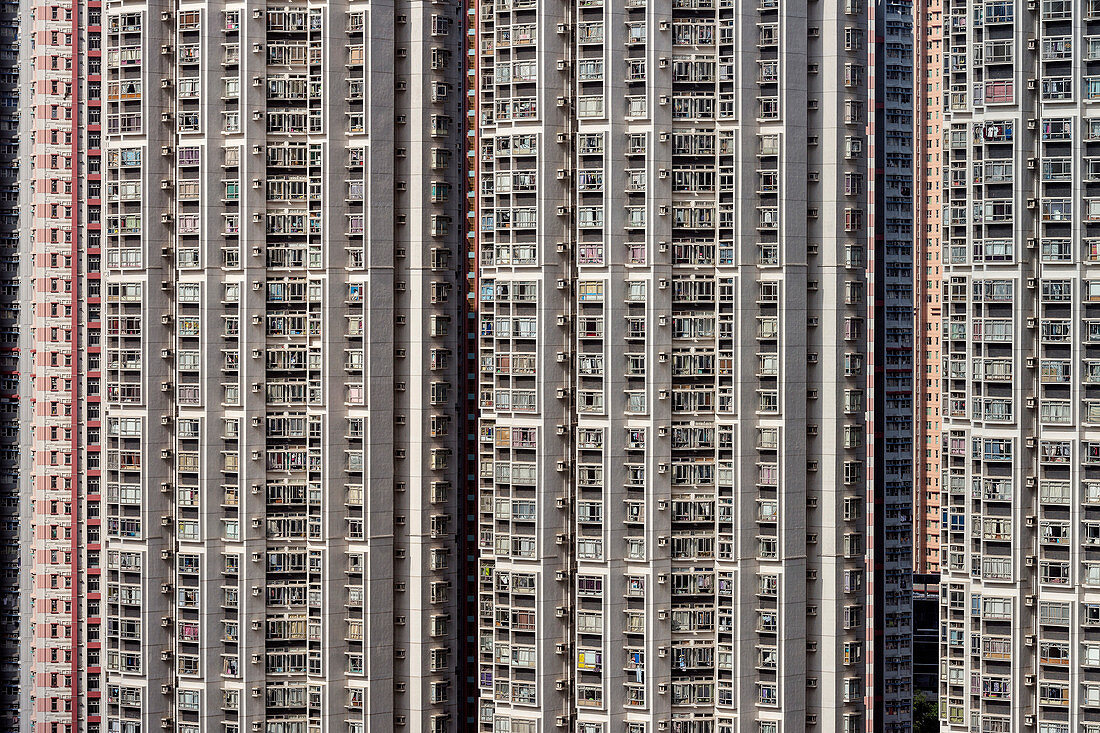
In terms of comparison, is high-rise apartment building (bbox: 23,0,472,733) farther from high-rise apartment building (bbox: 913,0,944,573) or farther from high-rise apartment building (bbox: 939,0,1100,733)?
high-rise apartment building (bbox: 913,0,944,573)

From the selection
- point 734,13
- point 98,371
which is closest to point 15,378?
point 98,371

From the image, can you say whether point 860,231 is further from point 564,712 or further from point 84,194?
point 84,194

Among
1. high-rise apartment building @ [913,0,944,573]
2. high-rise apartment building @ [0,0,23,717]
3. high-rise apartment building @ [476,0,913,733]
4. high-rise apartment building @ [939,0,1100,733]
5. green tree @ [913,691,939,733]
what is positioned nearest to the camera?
high-rise apartment building @ [939,0,1100,733]

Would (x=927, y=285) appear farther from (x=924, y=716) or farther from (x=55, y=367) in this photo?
(x=55, y=367)

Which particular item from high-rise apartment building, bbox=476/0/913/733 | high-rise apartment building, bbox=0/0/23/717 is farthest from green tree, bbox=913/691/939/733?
high-rise apartment building, bbox=0/0/23/717

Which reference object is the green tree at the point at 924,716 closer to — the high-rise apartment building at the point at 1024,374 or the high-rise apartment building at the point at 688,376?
the high-rise apartment building at the point at 688,376

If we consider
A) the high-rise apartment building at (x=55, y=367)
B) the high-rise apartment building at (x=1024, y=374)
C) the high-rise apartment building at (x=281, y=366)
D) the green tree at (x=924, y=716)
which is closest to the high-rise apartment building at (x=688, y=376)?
the high-rise apartment building at (x=281, y=366)
